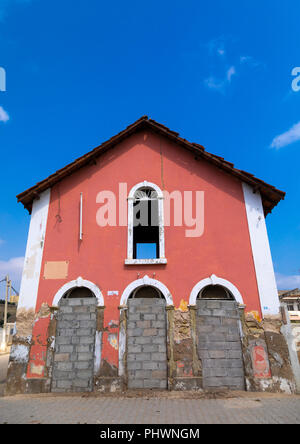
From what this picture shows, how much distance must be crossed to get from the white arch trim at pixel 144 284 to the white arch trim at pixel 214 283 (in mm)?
690

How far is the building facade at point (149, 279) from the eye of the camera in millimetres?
8086

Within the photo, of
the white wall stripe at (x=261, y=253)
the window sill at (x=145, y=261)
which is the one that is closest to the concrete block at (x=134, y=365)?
the window sill at (x=145, y=261)

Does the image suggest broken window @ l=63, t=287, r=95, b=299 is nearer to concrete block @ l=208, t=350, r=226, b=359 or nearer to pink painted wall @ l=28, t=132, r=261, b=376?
pink painted wall @ l=28, t=132, r=261, b=376

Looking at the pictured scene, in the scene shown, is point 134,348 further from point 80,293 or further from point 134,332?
point 80,293

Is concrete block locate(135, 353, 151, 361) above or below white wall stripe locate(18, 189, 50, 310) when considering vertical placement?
below

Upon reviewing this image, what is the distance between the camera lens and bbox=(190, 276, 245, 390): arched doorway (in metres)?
7.97

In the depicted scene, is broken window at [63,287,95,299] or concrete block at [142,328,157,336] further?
broken window at [63,287,95,299]

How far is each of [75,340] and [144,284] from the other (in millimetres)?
2645

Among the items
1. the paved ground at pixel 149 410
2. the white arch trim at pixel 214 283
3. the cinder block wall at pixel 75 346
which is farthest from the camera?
the white arch trim at pixel 214 283

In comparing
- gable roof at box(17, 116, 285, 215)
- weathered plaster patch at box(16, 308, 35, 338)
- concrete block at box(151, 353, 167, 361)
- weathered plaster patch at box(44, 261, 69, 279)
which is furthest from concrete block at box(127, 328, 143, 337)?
gable roof at box(17, 116, 285, 215)

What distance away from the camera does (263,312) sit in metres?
8.38

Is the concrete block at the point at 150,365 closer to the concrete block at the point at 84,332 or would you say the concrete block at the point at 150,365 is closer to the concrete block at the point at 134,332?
the concrete block at the point at 134,332

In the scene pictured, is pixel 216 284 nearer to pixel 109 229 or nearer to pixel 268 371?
pixel 268 371

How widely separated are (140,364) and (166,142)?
741 centimetres
